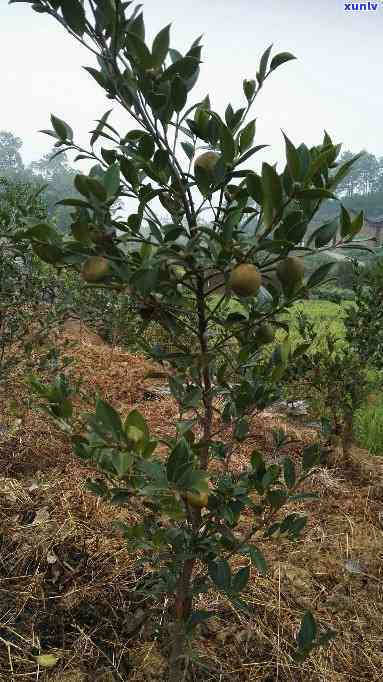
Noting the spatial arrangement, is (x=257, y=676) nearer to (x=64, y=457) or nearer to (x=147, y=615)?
(x=147, y=615)

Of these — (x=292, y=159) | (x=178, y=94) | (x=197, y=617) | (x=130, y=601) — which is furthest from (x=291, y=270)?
(x=130, y=601)

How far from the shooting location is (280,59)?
1132 mm

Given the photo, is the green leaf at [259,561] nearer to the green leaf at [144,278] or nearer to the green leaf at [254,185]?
the green leaf at [144,278]

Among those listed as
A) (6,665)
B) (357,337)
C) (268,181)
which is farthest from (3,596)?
(357,337)

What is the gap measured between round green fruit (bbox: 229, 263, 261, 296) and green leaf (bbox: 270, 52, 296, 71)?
52 cm

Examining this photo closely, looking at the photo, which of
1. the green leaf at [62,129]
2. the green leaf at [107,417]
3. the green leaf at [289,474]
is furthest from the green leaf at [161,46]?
the green leaf at [289,474]

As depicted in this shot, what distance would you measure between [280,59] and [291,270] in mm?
518

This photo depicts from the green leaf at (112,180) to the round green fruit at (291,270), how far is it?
41 centimetres

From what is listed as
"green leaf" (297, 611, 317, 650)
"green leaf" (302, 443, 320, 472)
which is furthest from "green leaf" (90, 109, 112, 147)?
"green leaf" (297, 611, 317, 650)

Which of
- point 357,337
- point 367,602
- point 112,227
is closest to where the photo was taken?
point 112,227

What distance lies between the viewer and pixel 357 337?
363cm

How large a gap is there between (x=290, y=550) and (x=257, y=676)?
2.65 ft

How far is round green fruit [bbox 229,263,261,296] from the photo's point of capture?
1008 millimetres

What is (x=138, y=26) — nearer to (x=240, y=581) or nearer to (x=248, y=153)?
(x=248, y=153)
